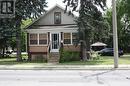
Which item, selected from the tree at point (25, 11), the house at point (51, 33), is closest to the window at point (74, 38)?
the house at point (51, 33)

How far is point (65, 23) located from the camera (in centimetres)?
4434

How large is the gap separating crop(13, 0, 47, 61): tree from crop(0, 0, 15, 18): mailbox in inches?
1281

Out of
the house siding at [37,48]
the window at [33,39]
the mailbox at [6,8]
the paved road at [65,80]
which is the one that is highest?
the window at [33,39]

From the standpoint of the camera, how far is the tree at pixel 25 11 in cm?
4138

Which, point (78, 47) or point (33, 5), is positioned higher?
point (33, 5)

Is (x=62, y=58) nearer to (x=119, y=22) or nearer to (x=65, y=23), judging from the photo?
(x=65, y=23)

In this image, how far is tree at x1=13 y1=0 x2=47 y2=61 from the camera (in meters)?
41.4

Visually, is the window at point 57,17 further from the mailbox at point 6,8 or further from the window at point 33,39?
the mailbox at point 6,8

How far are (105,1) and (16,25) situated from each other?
1095 centimetres

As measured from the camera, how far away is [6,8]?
26.0ft

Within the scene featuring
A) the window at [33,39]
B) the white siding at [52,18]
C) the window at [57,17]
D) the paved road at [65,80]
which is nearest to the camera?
the paved road at [65,80]

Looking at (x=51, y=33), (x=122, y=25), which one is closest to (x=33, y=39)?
(x=51, y=33)

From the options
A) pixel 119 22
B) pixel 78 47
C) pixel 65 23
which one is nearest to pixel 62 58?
pixel 78 47

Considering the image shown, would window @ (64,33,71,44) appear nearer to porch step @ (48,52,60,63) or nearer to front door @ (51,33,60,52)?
front door @ (51,33,60,52)
